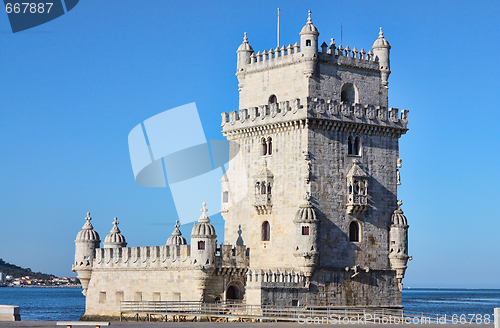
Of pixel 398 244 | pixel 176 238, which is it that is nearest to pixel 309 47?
pixel 398 244

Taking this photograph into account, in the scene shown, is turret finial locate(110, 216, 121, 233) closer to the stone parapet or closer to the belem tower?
the belem tower

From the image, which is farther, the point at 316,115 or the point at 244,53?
the point at 244,53

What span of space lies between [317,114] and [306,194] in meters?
5.61

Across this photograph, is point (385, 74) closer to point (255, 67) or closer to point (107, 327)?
point (255, 67)

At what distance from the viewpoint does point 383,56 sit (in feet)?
225

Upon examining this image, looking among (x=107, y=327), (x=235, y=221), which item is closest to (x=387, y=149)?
(x=235, y=221)

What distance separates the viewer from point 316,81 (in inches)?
2571

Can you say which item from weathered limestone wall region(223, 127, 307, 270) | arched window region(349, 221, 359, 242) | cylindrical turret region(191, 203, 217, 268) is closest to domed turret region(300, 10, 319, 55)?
weathered limestone wall region(223, 127, 307, 270)

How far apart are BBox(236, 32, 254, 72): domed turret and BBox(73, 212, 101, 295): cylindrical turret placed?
19.4 meters

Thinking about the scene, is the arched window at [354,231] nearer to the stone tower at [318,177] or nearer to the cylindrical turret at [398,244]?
the stone tower at [318,177]

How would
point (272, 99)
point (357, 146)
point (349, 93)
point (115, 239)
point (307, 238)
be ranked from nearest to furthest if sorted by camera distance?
point (307, 238) → point (357, 146) → point (349, 93) → point (272, 99) → point (115, 239)

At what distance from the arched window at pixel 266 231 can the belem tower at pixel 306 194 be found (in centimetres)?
16

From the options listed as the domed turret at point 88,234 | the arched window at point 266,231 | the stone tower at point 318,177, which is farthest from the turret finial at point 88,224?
the arched window at point 266,231

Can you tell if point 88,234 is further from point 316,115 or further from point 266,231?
point 316,115
